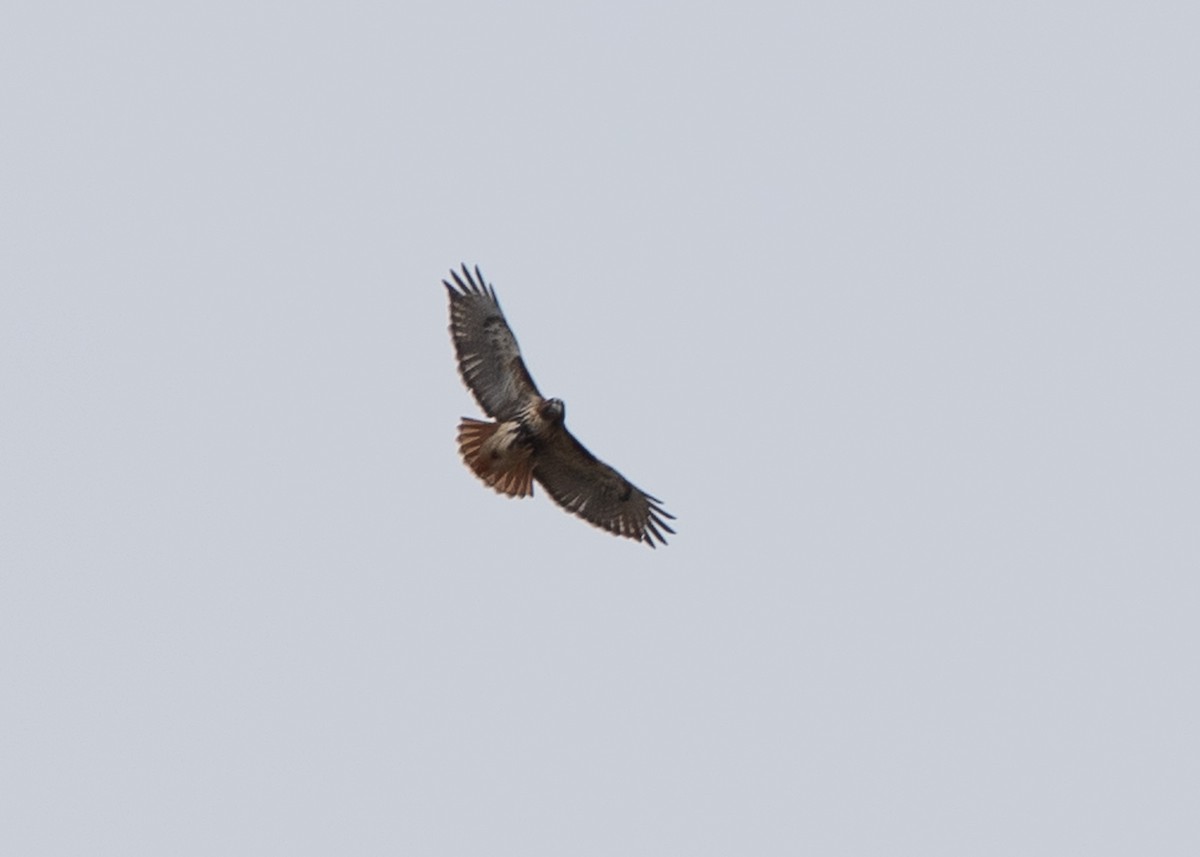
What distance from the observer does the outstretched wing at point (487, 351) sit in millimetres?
20750

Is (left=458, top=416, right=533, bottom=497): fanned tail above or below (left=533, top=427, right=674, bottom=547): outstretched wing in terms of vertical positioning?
below

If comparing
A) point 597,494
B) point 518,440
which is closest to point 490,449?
point 518,440

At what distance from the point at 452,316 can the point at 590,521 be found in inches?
105

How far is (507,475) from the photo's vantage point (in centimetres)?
2059

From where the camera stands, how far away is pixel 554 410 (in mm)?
20281

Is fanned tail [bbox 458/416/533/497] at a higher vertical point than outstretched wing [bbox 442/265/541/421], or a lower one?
lower

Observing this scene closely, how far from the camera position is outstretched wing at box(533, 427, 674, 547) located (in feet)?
69.4

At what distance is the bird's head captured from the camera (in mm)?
20297

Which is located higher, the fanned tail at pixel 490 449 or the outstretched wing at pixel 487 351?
the outstretched wing at pixel 487 351

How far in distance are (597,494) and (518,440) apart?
1.59 meters

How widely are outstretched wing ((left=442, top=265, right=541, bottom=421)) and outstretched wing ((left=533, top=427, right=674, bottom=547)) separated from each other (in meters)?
0.71

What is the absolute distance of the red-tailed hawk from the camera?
20.4 m

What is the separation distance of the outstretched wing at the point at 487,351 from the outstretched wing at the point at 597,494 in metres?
0.71

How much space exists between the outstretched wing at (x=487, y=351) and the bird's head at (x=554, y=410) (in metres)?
0.34
